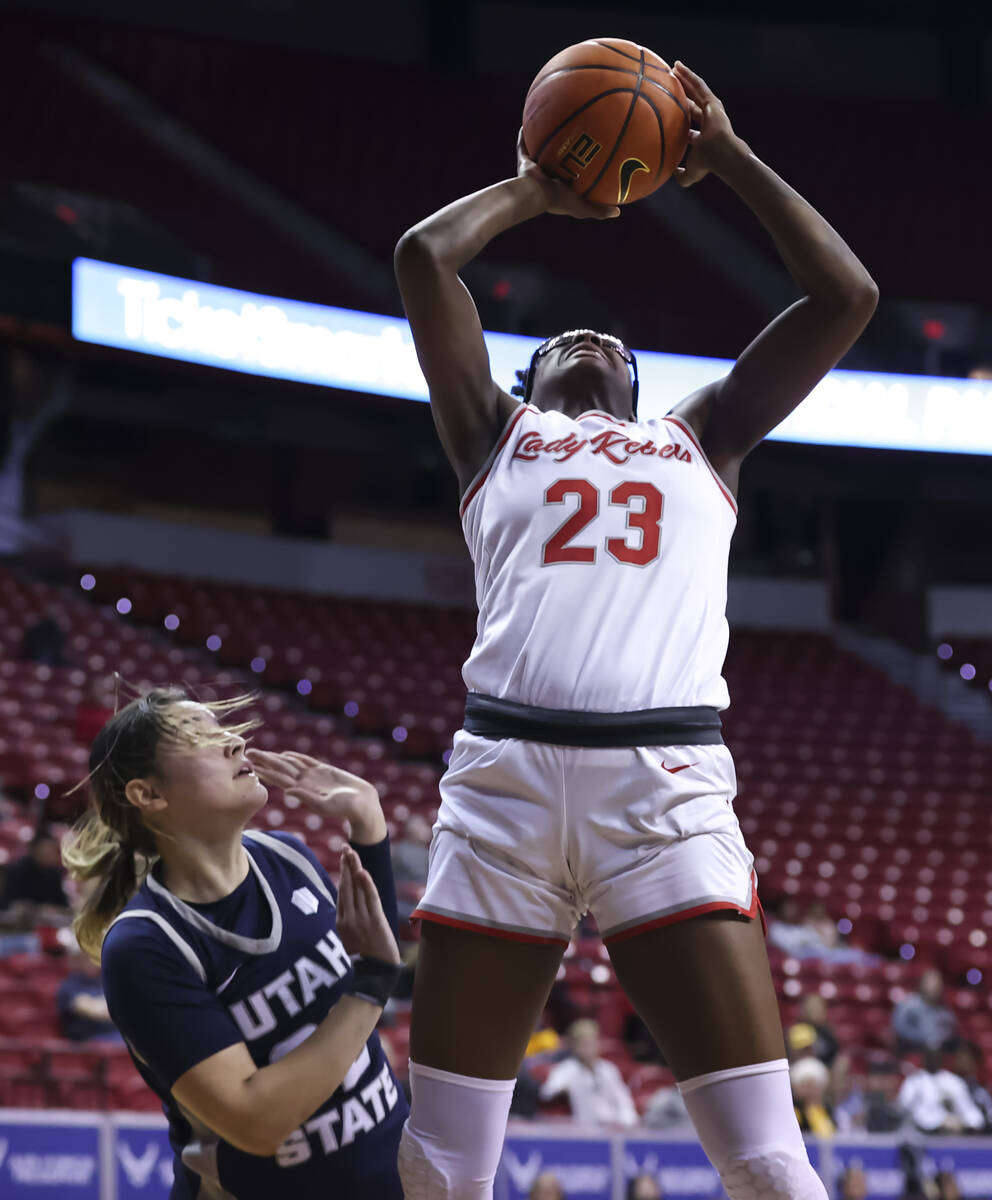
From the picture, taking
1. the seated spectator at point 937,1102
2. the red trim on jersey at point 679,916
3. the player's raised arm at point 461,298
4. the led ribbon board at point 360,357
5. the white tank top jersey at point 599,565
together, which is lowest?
the seated spectator at point 937,1102

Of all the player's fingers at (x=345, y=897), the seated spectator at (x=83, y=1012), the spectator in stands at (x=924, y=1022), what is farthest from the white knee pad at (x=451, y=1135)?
the spectator in stands at (x=924, y=1022)

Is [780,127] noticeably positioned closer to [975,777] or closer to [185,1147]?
[975,777]

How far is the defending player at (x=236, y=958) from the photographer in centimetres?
241

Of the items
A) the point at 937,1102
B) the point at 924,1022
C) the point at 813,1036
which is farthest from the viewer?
the point at 924,1022

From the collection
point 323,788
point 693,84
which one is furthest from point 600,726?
point 693,84

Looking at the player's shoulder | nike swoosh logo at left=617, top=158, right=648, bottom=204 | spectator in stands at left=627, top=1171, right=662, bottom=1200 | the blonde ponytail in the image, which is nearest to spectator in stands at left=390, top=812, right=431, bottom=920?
spectator in stands at left=627, top=1171, right=662, bottom=1200

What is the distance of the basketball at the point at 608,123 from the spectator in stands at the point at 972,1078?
7.11 meters

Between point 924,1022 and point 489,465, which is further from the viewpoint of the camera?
point 924,1022

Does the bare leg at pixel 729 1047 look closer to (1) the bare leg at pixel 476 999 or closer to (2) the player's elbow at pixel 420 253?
(1) the bare leg at pixel 476 999

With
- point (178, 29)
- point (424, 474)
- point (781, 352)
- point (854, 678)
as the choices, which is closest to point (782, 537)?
point (854, 678)

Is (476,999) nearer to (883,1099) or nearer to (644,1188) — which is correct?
(644,1188)

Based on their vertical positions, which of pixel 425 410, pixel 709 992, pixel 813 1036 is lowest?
pixel 813 1036

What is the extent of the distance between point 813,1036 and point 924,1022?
5.06 feet

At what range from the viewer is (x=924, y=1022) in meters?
9.41
